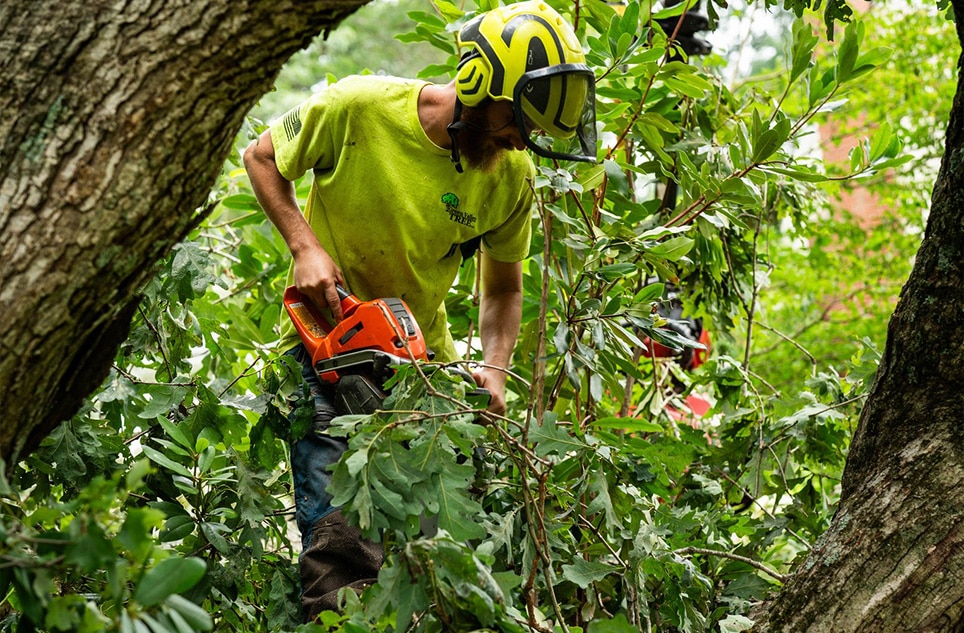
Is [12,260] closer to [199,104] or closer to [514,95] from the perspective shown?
[199,104]

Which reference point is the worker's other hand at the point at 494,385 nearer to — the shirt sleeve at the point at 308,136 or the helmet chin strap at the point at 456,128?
the helmet chin strap at the point at 456,128

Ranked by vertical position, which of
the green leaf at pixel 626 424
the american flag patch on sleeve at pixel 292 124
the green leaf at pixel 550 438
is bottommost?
the green leaf at pixel 626 424

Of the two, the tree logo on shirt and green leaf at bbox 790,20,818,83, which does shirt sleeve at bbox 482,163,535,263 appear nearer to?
the tree logo on shirt

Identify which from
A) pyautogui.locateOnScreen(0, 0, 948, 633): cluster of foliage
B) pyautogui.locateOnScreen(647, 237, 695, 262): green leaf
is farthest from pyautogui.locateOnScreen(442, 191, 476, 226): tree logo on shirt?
pyautogui.locateOnScreen(647, 237, 695, 262): green leaf

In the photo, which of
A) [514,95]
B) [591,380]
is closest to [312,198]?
[514,95]

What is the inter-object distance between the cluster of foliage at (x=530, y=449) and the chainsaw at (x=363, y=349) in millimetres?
125

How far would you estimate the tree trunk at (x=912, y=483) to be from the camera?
2137 mm

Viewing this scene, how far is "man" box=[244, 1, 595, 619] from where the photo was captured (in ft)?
9.33

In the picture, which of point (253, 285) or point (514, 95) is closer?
point (514, 95)

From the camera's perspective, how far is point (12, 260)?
1.60 meters

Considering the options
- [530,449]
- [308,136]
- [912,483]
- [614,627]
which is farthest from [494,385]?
[912,483]

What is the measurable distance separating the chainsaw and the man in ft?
0.30

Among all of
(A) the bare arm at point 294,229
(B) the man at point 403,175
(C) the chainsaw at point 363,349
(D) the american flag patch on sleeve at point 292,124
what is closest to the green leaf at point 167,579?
(C) the chainsaw at point 363,349

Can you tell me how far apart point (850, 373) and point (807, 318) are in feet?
18.4
